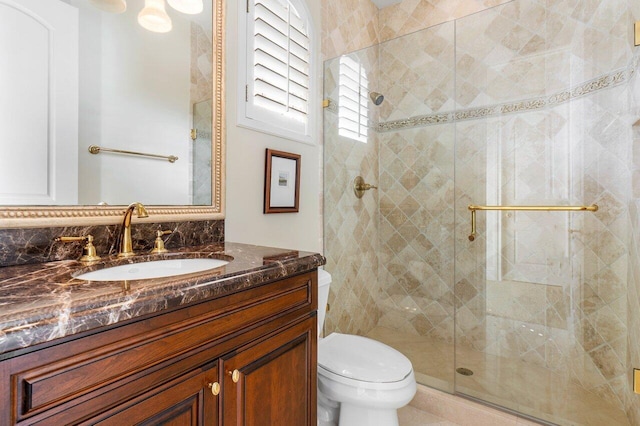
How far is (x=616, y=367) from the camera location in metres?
1.72

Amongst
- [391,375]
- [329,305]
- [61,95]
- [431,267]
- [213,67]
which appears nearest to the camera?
[61,95]

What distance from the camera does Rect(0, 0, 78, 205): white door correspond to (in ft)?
3.01

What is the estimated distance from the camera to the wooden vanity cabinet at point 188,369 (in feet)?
1.68

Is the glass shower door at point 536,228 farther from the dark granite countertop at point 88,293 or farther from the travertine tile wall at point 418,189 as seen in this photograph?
the dark granite countertop at point 88,293

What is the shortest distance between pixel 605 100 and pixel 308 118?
5.20 ft

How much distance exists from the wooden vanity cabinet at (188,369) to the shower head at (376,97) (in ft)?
6.09

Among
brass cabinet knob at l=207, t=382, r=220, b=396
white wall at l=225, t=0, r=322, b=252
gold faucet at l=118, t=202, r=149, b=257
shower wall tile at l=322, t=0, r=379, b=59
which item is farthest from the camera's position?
shower wall tile at l=322, t=0, r=379, b=59

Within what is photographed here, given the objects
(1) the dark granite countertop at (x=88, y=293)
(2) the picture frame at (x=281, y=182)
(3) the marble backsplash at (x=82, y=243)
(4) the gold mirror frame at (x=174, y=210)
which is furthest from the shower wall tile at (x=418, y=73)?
(1) the dark granite countertop at (x=88, y=293)

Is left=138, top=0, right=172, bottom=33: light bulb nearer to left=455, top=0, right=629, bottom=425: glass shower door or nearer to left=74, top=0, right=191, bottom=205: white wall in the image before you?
left=74, top=0, right=191, bottom=205: white wall

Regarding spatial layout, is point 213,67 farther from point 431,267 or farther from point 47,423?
point 431,267

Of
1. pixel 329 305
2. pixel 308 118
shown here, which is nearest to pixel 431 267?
pixel 329 305

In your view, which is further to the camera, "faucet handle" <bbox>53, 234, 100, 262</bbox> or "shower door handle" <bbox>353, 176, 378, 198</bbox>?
"shower door handle" <bbox>353, 176, 378, 198</bbox>

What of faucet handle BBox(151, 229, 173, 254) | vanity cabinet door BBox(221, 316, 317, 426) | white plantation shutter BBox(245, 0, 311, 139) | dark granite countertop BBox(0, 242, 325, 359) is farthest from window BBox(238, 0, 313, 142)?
vanity cabinet door BBox(221, 316, 317, 426)

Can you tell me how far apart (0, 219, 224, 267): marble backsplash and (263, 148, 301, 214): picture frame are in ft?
1.19
